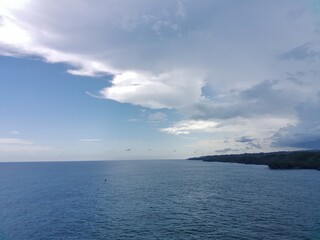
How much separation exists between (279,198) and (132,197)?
5334 cm

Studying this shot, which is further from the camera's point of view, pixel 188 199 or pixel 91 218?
pixel 188 199

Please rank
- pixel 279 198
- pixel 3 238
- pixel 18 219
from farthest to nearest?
pixel 279 198 < pixel 18 219 < pixel 3 238

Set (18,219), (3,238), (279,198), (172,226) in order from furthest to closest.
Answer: (279,198) < (18,219) < (172,226) < (3,238)

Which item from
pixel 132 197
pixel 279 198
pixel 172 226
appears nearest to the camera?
pixel 172 226

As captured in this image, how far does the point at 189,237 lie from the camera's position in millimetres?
59875

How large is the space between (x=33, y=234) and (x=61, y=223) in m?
9.12

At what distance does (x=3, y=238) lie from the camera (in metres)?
63.4

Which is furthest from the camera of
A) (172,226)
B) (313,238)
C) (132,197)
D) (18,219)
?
(132,197)

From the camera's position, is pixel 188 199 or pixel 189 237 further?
pixel 188 199

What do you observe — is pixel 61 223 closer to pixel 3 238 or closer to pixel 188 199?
pixel 3 238

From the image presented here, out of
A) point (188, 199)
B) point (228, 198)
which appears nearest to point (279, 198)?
point (228, 198)

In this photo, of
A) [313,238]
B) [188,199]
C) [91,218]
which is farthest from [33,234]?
[313,238]

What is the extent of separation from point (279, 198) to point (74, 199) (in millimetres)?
75366

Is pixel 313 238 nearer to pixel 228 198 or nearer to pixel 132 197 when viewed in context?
pixel 228 198
